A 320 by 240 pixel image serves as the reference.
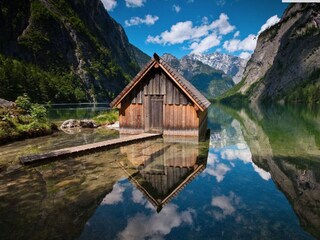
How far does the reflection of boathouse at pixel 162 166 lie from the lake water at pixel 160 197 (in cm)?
4

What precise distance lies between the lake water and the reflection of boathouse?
4 centimetres

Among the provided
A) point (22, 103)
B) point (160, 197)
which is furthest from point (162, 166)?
point (22, 103)

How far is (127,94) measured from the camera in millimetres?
22172

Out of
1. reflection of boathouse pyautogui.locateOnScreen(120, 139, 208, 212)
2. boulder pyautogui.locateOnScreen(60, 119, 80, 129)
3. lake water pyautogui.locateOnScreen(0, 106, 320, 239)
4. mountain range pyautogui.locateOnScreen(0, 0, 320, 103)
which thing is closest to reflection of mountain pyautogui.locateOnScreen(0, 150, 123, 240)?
lake water pyautogui.locateOnScreen(0, 106, 320, 239)

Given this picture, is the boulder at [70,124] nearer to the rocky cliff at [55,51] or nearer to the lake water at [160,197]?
the lake water at [160,197]

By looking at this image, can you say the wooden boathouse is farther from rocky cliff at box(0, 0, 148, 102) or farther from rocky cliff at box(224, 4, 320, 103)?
rocky cliff at box(224, 4, 320, 103)

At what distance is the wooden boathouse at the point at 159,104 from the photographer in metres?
20.4

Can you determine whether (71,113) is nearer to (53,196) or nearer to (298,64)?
(53,196)

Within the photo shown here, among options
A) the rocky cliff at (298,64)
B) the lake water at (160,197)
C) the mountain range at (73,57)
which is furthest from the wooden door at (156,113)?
the rocky cliff at (298,64)

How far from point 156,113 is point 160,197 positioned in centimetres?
1269

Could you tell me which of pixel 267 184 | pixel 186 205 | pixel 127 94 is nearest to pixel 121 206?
pixel 186 205

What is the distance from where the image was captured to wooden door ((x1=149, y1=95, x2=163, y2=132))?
21.5 metres

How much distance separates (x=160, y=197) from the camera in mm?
9500

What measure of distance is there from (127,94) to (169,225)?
15.7m
